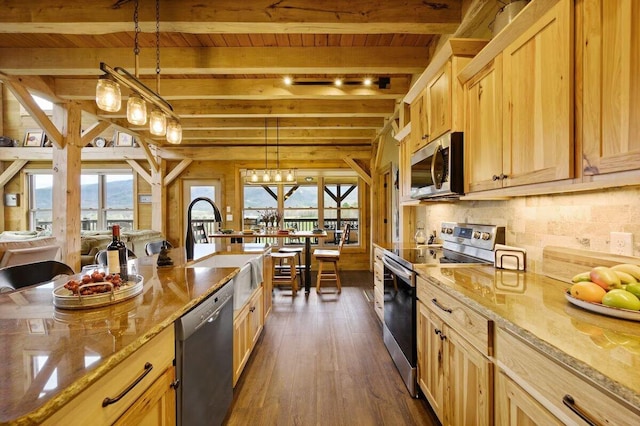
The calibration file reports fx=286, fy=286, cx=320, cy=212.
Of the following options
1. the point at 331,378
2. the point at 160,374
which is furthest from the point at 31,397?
the point at 331,378

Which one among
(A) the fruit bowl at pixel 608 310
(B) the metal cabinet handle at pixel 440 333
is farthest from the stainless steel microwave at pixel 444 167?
(A) the fruit bowl at pixel 608 310

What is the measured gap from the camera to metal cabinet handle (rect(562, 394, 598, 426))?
69 centimetres

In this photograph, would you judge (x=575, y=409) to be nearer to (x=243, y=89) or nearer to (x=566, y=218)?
(x=566, y=218)

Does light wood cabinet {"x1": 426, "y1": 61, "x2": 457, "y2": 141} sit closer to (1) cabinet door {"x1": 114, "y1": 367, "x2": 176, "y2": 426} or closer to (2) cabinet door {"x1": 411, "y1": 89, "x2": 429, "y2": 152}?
(2) cabinet door {"x1": 411, "y1": 89, "x2": 429, "y2": 152}

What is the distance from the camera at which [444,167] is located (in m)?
1.99

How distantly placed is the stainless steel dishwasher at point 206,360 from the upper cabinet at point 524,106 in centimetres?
A: 166

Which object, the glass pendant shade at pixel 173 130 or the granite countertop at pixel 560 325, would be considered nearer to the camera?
the granite countertop at pixel 560 325

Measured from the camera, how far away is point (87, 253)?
441 centimetres

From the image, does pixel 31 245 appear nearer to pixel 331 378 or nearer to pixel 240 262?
pixel 240 262

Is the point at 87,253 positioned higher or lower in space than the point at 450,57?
lower

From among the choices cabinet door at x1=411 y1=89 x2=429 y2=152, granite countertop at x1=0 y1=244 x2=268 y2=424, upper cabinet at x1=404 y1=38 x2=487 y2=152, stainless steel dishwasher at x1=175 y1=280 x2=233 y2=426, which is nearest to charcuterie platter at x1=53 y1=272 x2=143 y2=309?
granite countertop at x1=0 y1=244 x2=268 y2=424

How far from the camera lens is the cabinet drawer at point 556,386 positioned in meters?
0.65

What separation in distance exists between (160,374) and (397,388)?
1.70 meters

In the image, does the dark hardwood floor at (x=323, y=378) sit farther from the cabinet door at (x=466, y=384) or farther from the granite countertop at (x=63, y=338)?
the granite countertop at (x=63, y=338)
